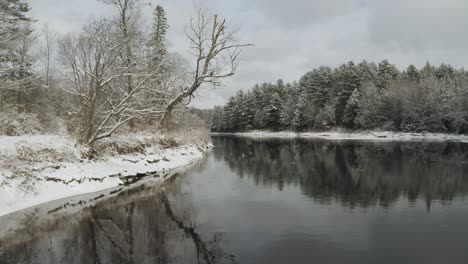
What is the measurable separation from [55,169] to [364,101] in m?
60.0

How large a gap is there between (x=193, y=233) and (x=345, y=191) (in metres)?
7.59

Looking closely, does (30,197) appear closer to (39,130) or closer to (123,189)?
Answer: (123,189)

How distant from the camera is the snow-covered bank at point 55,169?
37.9ft

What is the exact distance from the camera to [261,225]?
32.3ft

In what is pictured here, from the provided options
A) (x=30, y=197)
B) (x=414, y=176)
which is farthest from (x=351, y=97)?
(x=30, y=197)

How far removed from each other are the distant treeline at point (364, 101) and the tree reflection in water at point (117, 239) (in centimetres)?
5281

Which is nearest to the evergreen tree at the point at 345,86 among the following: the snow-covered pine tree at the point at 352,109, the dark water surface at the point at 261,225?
the snow-covered pine tree at the point at 352,109

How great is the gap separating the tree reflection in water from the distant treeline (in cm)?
5281

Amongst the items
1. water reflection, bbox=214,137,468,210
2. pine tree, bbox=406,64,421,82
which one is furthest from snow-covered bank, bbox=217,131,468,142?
water reflection, bbox=214,137,468,210

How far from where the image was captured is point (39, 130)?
2272cm

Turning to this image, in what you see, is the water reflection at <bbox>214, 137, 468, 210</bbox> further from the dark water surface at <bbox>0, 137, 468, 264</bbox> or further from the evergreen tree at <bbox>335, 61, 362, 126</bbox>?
the evergreen tree at <bbox>335, 61, 362, 126</bbox>

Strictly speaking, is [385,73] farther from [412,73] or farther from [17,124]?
[17,124]

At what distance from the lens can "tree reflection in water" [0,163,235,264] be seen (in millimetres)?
7488

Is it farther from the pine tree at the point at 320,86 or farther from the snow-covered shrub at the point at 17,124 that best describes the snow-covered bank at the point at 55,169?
the pine tree at the point at 320,86
